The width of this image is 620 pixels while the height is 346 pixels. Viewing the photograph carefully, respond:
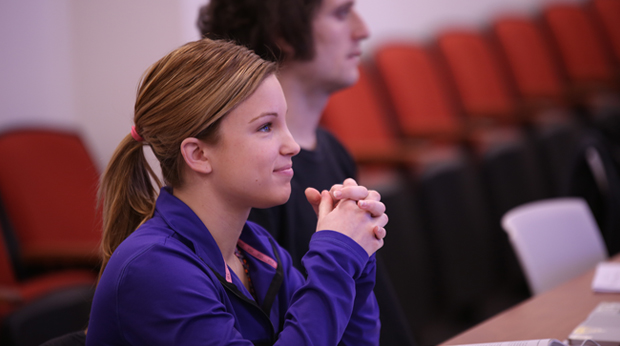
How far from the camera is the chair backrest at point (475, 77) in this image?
3514 millimetres

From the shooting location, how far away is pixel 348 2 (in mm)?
1408

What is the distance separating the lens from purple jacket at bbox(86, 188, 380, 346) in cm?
78

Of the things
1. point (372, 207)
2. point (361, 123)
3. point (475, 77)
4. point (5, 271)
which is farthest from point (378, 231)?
point (475, 77)

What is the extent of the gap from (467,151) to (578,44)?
8.27 ft

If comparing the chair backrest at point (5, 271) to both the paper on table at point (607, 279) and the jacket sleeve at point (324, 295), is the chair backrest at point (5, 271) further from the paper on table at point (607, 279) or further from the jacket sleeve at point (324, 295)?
the paper on table at point (607, 279)

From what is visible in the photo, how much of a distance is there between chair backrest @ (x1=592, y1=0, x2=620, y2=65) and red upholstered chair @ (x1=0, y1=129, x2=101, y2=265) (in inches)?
187

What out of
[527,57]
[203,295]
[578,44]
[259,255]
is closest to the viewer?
[203,295]

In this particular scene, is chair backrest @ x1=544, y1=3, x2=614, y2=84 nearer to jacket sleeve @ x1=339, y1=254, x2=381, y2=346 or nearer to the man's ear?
jacket sleeve @ x1=339, y1=254, x2=381, y2=346

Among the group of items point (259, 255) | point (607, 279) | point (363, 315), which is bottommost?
point (607, 279)

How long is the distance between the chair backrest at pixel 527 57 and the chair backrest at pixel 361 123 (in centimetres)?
155

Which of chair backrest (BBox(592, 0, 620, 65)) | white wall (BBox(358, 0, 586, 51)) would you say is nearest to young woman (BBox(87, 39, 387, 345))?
white wall (BBox(358, 0, 586, 51))

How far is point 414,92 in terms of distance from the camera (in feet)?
10.7

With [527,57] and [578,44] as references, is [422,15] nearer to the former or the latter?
[527,57]

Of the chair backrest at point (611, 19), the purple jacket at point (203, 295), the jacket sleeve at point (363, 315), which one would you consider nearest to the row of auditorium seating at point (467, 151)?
the chair backrest at point (611, 19)
